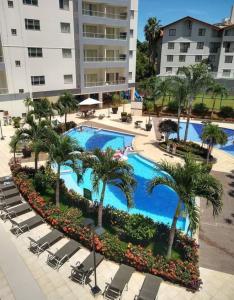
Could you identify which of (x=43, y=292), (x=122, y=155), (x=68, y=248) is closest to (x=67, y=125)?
(x=122, y=155)

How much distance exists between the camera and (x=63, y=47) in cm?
3753

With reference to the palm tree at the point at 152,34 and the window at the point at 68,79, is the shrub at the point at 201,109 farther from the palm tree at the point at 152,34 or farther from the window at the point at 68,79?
the palm tree at the point at 152,34

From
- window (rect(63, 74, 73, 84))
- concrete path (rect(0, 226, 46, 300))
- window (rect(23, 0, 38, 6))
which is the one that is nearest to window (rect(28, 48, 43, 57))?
window (rect(63, 74, 73, 84))

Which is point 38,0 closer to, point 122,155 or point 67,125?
point 67,125

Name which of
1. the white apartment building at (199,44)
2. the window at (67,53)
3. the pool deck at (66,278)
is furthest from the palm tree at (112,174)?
the white apartment building at (199,44)

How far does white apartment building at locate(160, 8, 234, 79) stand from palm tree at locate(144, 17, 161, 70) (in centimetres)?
434

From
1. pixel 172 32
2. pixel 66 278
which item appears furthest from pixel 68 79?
pixel 172 32

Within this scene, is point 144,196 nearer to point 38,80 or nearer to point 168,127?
point 168,127

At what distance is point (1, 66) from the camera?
3269 centimetres

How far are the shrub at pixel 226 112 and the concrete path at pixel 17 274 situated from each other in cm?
3524

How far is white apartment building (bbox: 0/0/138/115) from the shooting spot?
33062mm

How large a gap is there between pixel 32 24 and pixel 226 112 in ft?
101

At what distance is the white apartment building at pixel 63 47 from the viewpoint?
33062 millimetres

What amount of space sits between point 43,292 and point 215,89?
3425 cm
